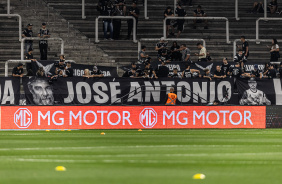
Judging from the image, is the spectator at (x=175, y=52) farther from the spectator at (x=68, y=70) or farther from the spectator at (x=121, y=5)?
the spectator at (x=68, y=70)

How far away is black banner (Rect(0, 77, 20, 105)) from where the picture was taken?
3027cm

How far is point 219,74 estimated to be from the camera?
105 ft

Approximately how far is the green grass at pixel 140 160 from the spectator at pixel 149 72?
34.1ft

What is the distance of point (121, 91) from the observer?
102 feet

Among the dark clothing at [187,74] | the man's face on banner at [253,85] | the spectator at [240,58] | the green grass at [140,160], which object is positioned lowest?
the green grass at [140,160]

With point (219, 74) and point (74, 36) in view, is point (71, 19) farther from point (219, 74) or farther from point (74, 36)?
point (219, 74)

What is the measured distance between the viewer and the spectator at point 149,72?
3131 centimetres

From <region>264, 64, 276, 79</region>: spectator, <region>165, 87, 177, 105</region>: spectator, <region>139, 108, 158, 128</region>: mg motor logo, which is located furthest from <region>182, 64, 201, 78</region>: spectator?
<region>139, 108, 158, 128</region>: mg motor logo

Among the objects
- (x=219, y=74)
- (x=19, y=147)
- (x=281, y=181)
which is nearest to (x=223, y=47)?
(x=219, y=74)

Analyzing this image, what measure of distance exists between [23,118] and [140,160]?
14.1 m

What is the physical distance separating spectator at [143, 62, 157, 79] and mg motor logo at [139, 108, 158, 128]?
3.38 metres

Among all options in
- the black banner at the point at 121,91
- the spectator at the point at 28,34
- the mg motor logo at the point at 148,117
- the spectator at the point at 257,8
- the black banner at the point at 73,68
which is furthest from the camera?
the spectator at the point at 257,8

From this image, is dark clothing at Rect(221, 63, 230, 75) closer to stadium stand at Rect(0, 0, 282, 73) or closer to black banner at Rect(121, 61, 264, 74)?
black banner at Rect(121, 61, 264, 74)

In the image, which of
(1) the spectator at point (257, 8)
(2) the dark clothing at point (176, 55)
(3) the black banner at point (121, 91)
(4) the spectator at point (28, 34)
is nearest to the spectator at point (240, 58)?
(3) the black banner at point (121, 91)
